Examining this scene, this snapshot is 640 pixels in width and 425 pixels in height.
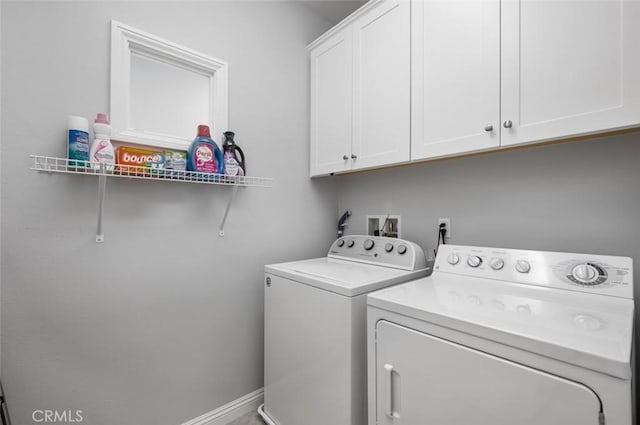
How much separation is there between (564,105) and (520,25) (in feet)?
1.24

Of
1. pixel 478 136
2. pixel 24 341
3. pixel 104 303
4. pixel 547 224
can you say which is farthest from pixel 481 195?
pixel 24 341

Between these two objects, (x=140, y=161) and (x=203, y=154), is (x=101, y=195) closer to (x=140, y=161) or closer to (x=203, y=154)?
(x=140, y=161)

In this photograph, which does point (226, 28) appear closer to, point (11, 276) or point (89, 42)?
point (89, 42)

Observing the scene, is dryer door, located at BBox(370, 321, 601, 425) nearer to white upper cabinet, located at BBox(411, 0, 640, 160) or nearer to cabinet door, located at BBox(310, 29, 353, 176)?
white upper cabinet, located at BBox(411, 0, 640, 160)

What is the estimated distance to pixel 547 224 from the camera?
4.46 ft

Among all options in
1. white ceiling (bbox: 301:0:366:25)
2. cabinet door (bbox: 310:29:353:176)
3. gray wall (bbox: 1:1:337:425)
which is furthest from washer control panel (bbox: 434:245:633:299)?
white ceiling (bbox: 301:0:366:25)

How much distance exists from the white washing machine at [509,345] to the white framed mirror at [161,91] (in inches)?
53.6

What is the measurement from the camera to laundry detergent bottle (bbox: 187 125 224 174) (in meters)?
1.51

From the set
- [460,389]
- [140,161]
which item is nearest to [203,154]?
[140,161]

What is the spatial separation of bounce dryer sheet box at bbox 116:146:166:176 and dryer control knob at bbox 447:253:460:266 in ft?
4.90

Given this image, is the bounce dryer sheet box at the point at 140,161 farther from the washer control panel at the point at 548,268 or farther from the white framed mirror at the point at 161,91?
the washer control panel at the point at 548,268

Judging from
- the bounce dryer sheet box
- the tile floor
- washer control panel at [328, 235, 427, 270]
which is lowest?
the tile floor

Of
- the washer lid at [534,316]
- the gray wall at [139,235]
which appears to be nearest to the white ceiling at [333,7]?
→ the gray wall at [139,235]

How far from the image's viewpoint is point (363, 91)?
1.72 metres
